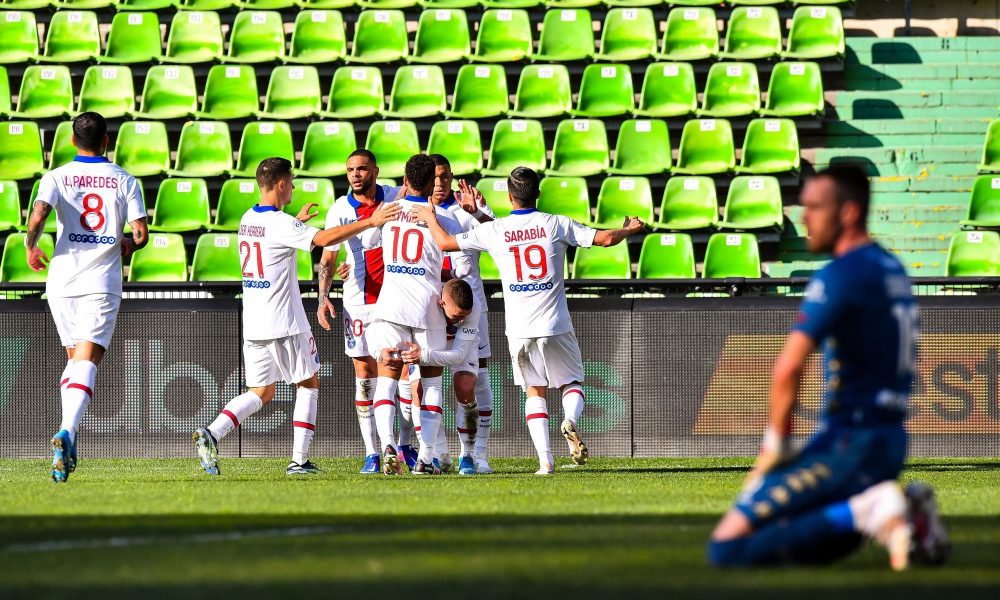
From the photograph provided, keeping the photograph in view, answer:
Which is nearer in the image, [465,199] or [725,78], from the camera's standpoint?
[465,199]

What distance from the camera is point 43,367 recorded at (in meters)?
12.0

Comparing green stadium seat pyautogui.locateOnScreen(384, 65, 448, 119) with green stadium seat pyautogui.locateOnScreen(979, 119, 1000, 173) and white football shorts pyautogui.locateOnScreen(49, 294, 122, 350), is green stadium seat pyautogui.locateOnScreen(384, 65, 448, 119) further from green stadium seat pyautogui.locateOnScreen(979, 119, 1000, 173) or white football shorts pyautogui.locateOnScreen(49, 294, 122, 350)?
white football shorts pyautogui.locateOnScreen(49, 294, 122, 350)

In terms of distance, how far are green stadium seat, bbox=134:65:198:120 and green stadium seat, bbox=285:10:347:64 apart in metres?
1.26

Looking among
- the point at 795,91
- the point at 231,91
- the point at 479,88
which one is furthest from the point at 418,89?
the point at 795,91

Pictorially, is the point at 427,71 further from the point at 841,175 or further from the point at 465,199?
the point at 841,175

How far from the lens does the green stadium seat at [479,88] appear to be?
52.6 feet

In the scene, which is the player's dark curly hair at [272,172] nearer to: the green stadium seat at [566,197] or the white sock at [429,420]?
the white sock at [429,420]

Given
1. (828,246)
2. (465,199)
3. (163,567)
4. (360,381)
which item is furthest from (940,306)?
(163,567)

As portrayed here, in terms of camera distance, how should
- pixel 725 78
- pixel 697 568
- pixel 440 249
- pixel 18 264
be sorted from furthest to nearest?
pixel 725 78
pixel 18 264
pixel 440 249
pixel 697 568

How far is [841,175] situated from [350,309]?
612 centimetres

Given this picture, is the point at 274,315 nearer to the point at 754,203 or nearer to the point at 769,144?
the point at 754,203

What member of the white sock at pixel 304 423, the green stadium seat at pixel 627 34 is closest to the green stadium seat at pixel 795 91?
the green stadium seat at pixel 627 34

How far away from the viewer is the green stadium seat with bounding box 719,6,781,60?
16.4 m

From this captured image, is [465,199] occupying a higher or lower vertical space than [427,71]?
lower
